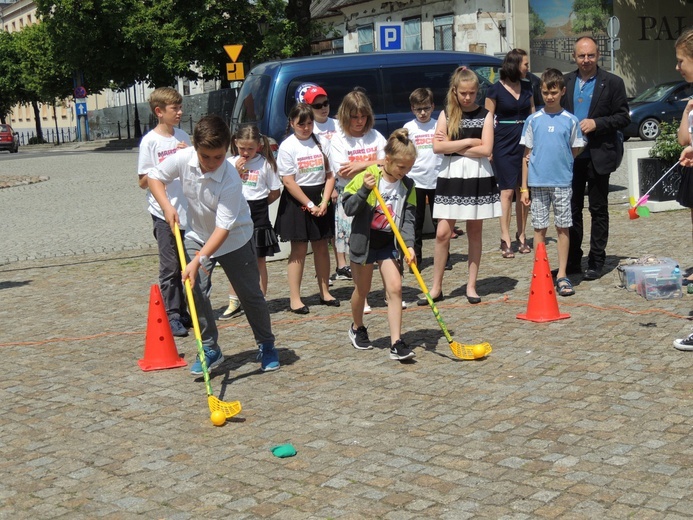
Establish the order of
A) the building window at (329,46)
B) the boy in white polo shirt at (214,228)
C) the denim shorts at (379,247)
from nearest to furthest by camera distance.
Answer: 1. the boy in white polo shirt at (214,228)
2. the denim shorts at (379,247)
3. the building window at (329,46)

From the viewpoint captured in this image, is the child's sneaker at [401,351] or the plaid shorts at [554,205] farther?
the plaid shorts at [554,205]

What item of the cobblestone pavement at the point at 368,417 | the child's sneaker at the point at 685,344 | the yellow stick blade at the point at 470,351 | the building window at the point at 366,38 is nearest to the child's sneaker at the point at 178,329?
the cobblestone pavement at the point at 368,417

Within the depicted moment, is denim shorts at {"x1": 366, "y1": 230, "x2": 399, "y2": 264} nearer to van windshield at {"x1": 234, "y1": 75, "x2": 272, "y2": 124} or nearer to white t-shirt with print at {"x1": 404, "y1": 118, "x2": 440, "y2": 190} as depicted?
white t-shirt with print at {"x1": 404, "y1": 118, "x2": 440, "y2": 190}

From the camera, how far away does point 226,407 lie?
5633mm

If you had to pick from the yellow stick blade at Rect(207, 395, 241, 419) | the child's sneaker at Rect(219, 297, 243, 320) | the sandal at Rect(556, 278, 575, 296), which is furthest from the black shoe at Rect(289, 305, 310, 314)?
the yellow stick blade at Rect(207, 395, 241, 419)

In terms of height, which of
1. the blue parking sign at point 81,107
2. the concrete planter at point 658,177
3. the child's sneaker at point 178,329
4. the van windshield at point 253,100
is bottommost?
the child's sneaker at point 178,329

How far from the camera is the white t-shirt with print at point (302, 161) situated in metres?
8.35

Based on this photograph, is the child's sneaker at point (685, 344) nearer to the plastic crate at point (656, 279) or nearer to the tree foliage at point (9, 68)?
the plastic crate at point (656, 279)

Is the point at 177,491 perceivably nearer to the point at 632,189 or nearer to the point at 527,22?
the point at 632,189

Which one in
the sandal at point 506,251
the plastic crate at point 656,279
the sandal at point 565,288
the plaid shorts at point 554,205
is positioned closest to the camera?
the plastic crate at point 656,279

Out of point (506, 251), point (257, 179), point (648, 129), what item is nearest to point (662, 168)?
point (506, 251)

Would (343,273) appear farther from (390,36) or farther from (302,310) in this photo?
(390,36)

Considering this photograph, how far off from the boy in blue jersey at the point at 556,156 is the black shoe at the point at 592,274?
463mm

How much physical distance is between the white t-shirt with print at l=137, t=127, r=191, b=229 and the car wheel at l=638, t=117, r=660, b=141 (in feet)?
69.7
